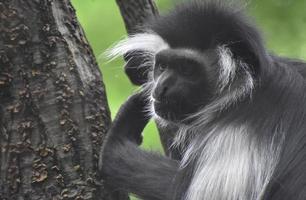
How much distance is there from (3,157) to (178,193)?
23.4 inches

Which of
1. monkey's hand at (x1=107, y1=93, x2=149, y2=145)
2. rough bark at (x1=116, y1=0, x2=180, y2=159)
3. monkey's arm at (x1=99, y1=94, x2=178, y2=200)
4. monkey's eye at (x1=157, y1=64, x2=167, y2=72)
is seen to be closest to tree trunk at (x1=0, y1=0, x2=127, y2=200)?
monkey's arm at (x1=99, y1=94, x2=178, y2=200)

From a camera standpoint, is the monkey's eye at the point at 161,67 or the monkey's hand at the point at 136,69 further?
the monkey's hand at the point at 136,69

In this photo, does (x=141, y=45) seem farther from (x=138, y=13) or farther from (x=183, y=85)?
(x=183, y=85)

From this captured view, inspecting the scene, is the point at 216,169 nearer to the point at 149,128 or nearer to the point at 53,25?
the point at 53,25

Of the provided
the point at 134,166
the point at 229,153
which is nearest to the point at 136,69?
the point at 134,166

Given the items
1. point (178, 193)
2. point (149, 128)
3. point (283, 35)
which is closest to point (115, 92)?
point (149, 128)

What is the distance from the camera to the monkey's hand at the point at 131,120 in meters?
2.42

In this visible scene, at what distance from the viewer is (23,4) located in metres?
2.09

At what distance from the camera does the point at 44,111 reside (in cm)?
205

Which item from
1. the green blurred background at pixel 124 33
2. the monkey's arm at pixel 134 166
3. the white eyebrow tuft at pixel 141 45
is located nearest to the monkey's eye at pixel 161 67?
the white eyebrow tuft at pixel 141 45

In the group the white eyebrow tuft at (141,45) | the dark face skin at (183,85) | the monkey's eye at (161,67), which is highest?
the white eyebrow tuft at (141,45)

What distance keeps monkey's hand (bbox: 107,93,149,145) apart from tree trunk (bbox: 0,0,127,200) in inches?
10.0

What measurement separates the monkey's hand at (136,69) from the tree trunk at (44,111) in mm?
595

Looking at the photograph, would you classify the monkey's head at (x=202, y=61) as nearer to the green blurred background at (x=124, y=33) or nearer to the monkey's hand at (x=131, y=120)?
the monkey's hand at (x=131, y=120)
